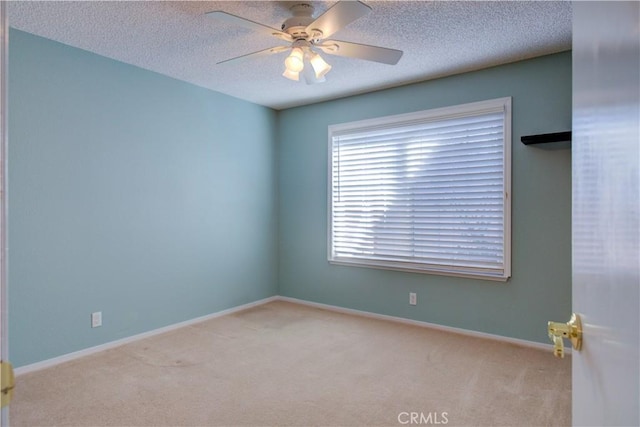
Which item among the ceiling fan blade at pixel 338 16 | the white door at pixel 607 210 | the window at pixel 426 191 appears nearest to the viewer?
the white door at pixel 607 210

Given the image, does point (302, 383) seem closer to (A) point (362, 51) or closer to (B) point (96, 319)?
(B) point (96, 319)

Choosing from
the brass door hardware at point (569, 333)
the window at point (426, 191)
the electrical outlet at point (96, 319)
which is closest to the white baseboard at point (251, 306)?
the electrical outlet at point (96, 319)

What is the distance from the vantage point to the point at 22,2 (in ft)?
7.63

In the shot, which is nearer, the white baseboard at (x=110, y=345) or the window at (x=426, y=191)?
the white baseboard at (x=110, y=345)

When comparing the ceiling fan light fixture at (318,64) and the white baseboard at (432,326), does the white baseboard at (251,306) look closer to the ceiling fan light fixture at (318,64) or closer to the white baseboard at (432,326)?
the white baseboard at (432,326)

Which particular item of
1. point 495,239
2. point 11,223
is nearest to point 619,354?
point 495,239

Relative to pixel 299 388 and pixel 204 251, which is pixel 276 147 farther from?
pixel 299 388

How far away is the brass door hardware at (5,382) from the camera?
550mm

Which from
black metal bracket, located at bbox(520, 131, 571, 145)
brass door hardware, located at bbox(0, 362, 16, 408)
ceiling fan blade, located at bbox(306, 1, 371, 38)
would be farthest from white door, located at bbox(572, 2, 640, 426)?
black metal bracket, located at bbox(520, 131, 571, 145)

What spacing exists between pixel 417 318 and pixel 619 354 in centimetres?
352

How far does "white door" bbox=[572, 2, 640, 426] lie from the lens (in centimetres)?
48

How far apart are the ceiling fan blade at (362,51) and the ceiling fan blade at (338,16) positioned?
0.18 meters

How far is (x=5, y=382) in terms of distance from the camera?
559 millimetres
